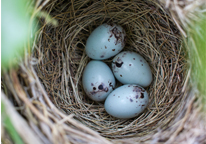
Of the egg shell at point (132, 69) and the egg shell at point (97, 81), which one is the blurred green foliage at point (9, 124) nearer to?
the egg shell at point (97, 81)

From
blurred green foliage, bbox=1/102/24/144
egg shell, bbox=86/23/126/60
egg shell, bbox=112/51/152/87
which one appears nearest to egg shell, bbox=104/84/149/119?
egg shell, bbox=112/51/152/87

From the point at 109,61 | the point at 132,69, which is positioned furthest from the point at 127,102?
the point at 109,61

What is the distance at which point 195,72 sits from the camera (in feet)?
3.08

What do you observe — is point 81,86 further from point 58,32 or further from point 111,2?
point 111,2

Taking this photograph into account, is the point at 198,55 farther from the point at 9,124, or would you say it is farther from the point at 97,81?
the point at 9,124

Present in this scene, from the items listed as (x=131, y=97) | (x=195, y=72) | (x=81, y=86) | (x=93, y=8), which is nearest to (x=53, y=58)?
(x=81, y=86)

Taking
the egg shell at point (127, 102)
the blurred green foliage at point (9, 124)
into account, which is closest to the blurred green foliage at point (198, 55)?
the egg shell at point (127, 102)

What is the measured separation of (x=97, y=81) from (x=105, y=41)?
9.8 inches

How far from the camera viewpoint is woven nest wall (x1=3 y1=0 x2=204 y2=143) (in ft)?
3.68

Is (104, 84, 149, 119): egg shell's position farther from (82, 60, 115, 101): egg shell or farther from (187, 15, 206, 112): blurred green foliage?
(187, 15, 206, 112): blurred green foliage

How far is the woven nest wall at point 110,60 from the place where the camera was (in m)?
1.12

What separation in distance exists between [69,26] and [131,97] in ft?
1.96

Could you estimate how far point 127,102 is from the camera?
112cm

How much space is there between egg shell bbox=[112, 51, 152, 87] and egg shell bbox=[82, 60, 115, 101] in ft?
0.22
